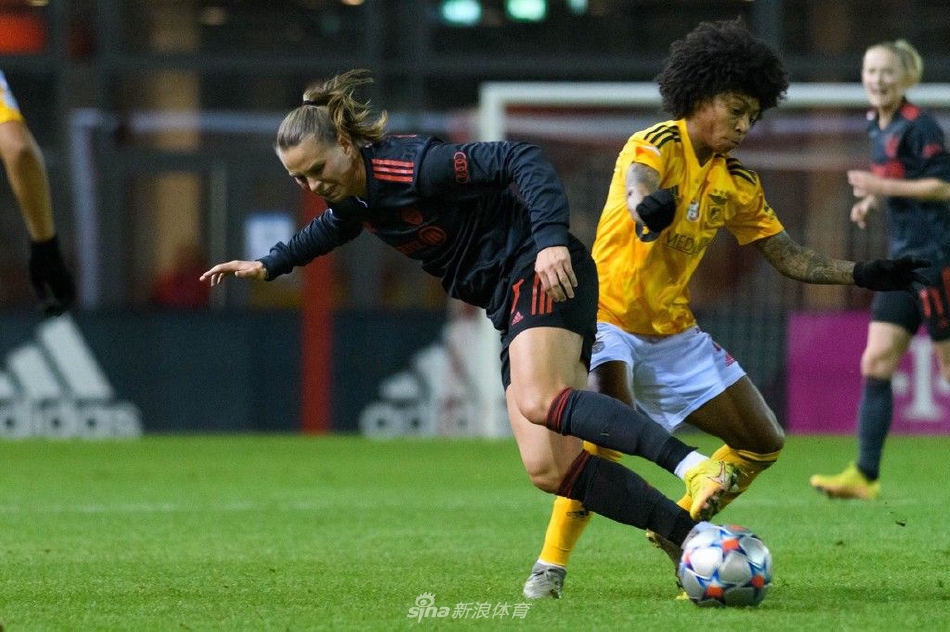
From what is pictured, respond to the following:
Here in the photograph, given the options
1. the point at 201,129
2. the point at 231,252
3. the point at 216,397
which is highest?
the point at 201,129

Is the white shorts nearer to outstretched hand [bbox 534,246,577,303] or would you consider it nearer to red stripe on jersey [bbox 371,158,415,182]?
outstretched hand [bbox 534,246,577,303]

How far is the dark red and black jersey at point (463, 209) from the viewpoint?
4934 mm

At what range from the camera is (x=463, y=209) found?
5.21 meters

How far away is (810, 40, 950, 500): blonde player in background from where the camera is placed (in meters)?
8.24

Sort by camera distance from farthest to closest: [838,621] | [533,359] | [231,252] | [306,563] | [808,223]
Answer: [231,252] → [808,223] → [306,563] → [533,359] → [838,621]

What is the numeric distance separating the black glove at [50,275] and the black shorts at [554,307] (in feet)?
4.66

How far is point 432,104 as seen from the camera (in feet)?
50.2

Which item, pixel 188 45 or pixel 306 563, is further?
pixel 188 45

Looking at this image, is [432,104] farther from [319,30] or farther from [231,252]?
[231,252]

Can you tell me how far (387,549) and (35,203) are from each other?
2067 mm

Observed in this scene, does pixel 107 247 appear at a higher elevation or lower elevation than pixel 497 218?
lower

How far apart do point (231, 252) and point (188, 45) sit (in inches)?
74.9

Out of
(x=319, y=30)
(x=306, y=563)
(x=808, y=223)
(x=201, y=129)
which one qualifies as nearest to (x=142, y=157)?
(x=201, y=129)

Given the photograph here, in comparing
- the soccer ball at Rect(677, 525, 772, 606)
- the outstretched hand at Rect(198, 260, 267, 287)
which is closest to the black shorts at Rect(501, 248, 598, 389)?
the soccer ball at Rect(677, 525, 772, 606)
